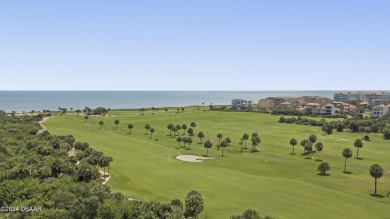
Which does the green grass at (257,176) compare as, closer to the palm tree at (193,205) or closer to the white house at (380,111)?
the palm tree at (193,205)

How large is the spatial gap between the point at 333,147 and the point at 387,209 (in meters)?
58.0

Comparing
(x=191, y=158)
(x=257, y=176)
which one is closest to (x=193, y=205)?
(x=257, y=176)

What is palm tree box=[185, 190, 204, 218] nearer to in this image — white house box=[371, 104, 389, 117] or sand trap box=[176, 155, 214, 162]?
sand trap box=[176, 155, 214, 162]

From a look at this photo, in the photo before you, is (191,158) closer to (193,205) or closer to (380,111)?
(193,205)

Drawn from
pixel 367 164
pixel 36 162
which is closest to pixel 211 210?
pixel 36 162

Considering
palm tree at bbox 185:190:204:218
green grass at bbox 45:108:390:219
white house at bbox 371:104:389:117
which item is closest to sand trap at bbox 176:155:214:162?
green grass at bbox 45:108:390:219

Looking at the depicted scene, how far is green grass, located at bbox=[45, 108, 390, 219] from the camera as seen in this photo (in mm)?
55125

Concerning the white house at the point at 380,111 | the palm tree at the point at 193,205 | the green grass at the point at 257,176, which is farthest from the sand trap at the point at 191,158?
the white house at the point at 380,111

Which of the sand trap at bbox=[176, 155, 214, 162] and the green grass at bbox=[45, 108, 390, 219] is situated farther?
the sand trap at bbox=[176, 155, 214, 162]

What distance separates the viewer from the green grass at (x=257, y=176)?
55.1 metres

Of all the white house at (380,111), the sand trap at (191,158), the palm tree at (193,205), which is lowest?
the sand trap at (191,158)

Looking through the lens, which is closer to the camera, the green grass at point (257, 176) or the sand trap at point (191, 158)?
the green grass at point (257, 176)

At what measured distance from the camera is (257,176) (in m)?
75.0

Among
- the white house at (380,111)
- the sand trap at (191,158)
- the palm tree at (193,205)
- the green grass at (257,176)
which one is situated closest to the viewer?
the palm tree at (193,205)
